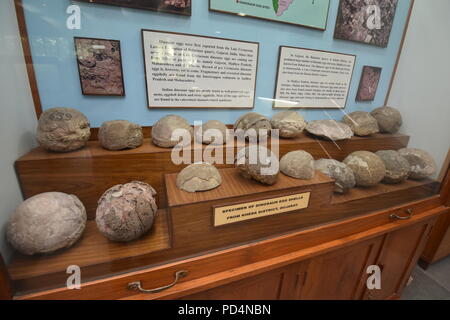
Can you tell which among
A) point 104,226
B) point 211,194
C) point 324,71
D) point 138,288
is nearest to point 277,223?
point 211,194

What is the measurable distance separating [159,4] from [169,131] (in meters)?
0.60

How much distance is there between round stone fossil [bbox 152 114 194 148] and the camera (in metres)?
0.94

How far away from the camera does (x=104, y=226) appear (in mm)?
737

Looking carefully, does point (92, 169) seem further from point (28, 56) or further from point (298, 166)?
point (298, 166)

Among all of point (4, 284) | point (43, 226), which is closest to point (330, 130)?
point (43, 226)

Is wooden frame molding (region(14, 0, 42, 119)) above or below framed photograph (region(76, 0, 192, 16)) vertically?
below

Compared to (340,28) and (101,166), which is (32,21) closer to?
(101,166)

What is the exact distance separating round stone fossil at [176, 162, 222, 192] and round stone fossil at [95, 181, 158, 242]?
0.52ft

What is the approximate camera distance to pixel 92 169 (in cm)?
85

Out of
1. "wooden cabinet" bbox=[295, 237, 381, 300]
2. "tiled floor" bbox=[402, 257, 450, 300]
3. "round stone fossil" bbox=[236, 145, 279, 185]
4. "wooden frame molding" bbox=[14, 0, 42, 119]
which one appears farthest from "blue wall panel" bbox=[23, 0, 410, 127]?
"tiled floor" bbox=[402, 257, 450, 300]

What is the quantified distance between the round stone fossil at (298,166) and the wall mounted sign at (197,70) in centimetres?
49

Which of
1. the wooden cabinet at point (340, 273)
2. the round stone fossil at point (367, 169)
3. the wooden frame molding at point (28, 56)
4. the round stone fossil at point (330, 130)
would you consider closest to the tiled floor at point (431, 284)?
the wooden cabinet at point (340, 273)

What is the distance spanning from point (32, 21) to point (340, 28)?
164 cm

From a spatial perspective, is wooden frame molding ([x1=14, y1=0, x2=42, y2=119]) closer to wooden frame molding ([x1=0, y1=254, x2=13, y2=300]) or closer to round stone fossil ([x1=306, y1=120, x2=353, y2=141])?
wooden frame molding ([x1=0, y1=254, x2=13, y2=300])
